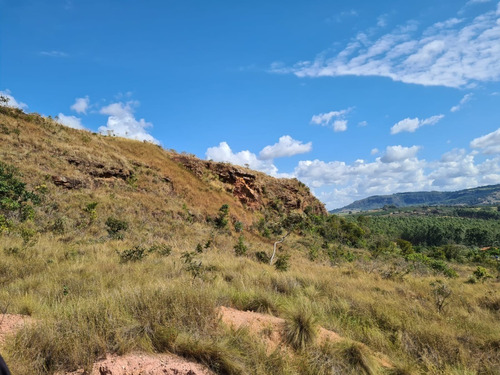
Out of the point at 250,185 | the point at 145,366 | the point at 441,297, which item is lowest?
the point at 441,297

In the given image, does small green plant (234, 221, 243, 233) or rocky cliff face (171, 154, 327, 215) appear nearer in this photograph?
small green plant (234, 221, 243, 233)

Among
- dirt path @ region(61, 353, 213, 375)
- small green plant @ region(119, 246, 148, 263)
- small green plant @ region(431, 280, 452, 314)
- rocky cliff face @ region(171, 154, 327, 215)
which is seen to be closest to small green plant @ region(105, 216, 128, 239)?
small green plant @ region(119, 246, 148, 263)

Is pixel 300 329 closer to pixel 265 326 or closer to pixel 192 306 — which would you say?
pixel 265 326

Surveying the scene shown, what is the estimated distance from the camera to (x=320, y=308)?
5.39 meters

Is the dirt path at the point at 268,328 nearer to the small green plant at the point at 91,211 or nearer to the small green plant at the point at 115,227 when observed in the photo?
the small green plant at the point at 115,227

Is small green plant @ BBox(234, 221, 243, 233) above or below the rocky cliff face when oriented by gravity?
below

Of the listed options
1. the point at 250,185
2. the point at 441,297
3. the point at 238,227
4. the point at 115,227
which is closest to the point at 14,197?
the point at 115,227

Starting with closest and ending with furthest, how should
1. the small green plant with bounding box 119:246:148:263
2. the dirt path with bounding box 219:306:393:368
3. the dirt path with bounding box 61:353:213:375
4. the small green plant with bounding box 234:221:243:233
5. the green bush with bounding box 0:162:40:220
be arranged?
the dirt path with bounding box 61:353:213:375 → the dirt path with bounding box 219:306:393:368 → the small green plant with bounding box 119:246:148:263 → the green bush with bounding box 0:162:40:220 → the small green plant with bounding box 234:221:243:233

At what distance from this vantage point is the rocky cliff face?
33.9 metres

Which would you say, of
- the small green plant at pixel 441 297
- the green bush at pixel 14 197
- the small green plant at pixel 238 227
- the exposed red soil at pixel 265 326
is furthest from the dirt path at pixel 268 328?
the small green plant at pixel 238 227

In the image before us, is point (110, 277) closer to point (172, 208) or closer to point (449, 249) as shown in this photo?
point (172, 208)

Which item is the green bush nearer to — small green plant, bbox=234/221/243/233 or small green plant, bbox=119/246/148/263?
small green plant, bbox=119/246/148/263

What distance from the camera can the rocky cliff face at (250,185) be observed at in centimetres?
3388

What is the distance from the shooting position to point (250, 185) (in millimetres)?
36812
